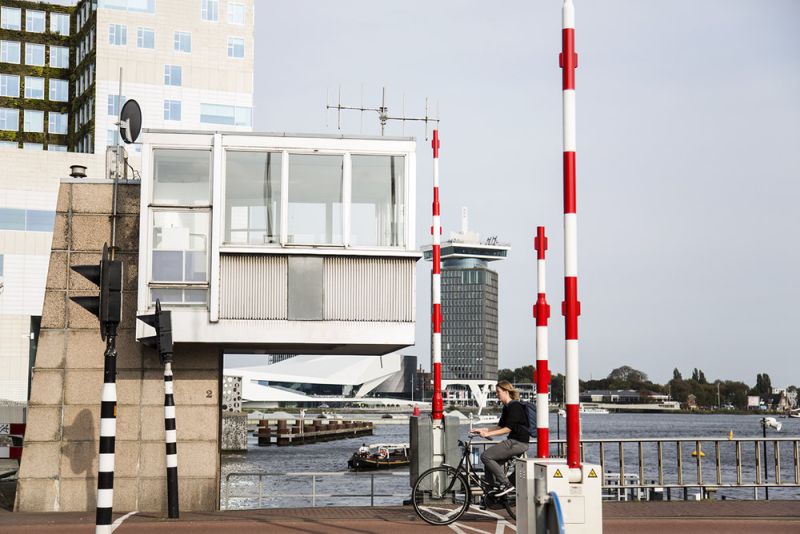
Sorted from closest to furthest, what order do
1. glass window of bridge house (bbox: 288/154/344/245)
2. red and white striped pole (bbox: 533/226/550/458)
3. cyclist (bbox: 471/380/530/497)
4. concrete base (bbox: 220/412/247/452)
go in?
red and white striped pole (bbox: 533/226/550/458)
cyclist (bbox: 471/380/530/497)
glass window of bridge house (bbox: 288/154/344/245)
concrete base (bbox: 220/412/247/452)

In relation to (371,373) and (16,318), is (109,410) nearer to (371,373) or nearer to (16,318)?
(16,318)

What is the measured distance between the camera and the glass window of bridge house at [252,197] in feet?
56.8

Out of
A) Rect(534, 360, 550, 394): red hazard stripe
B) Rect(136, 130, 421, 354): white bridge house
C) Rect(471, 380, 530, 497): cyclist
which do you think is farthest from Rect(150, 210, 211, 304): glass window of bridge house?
Rect(534, 360, 550, 394): red hazard stripe

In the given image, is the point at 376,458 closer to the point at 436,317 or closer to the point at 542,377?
the point at 436,317

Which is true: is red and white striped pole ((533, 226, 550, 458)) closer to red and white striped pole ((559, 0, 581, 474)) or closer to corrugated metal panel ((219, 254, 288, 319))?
red and white striped pole ((559, 0, 581, 474))

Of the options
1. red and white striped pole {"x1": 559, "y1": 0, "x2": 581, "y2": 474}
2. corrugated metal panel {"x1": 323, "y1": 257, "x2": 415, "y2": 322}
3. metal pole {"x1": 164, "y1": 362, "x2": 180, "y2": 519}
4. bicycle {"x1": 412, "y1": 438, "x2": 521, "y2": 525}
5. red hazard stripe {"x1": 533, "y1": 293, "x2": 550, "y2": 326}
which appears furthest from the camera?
corrugated metal panel {"x1": 323, "y1": 257, "x2": 415, "y2": 322}

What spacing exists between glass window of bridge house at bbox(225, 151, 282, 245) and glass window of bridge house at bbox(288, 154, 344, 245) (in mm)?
248

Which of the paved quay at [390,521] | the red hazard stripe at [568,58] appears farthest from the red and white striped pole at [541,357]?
the red hazard stripe at [568,58]

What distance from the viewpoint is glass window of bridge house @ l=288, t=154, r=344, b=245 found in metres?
17.4

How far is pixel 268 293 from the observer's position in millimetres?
17312

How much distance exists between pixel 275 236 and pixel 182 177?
179cm

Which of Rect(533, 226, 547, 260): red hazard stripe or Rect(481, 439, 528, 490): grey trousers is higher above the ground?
Rect(533, 226, 547, 260): red hazard stripe

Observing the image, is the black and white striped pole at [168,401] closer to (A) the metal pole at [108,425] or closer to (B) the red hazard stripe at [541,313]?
(A) the metal pole at [108,425]

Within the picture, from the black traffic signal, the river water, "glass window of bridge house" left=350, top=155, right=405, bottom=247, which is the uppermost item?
A: "glass window of bridge house" left=350, top=155, right=405, bottom=247
